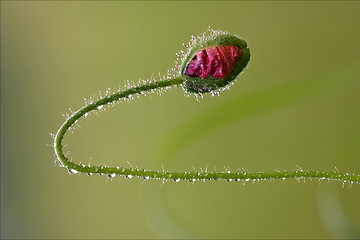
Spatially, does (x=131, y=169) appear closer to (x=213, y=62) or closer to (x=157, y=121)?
(x=213, y=62)

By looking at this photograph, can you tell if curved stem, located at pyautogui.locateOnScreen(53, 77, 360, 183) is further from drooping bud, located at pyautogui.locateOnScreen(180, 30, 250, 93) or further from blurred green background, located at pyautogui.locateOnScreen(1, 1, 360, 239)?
blurred green background, located at pyautogui.locateOnScreen(1, 1, 360, 239)

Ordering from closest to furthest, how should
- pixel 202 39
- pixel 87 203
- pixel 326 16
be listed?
pixel 202 39, pixel 326 16, pixel 87 203

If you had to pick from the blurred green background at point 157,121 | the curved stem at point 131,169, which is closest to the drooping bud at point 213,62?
the curved stem at point 131,169

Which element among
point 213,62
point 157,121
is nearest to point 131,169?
point 213,62

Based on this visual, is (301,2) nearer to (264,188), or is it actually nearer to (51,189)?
(264,188)

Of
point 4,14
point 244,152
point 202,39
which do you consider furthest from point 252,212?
point 4,14

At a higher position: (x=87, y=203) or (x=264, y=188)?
(x=87, y=203)

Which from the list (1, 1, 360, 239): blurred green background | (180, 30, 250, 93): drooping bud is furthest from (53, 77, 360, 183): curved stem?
(1, 1, 360, 239): blurred green background
